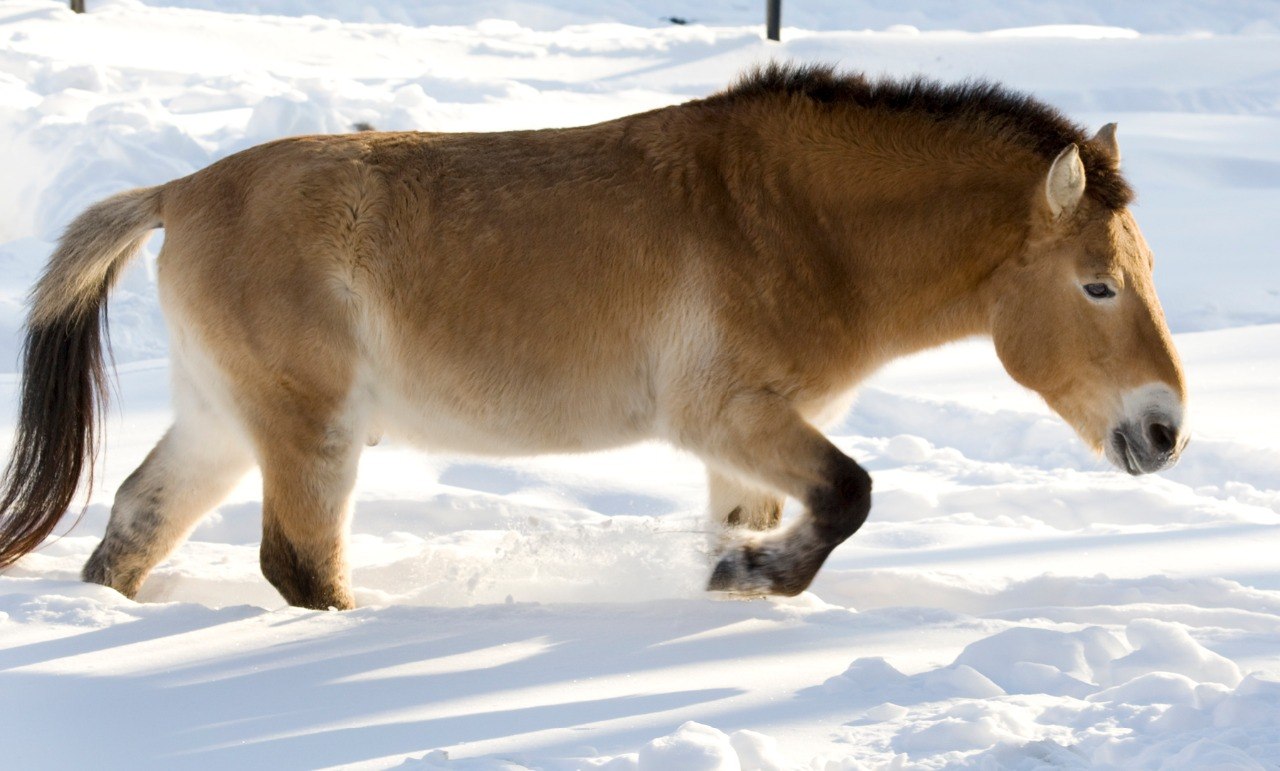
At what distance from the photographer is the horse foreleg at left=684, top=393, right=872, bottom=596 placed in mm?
3883

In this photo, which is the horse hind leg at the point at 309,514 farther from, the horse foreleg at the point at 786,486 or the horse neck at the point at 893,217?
the horse neck at the point at 893,217

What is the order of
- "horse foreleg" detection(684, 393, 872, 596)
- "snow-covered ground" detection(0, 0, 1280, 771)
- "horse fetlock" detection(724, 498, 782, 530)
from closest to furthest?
"snow-covered ground" detection(0, 0, 1280, 771) → "horse foreleg" detection(684, 393, 872, 596) → "horse fetlock" detection(724, 498, 782, 530)

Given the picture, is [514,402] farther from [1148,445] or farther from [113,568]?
[1148,445]

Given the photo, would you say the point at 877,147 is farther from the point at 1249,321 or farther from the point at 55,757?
the point at 1249,321

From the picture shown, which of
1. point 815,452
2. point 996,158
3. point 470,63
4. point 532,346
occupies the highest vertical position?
point 470,63

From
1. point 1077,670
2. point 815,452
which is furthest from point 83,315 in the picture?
point 1077,670

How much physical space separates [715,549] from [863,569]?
661 millimetres

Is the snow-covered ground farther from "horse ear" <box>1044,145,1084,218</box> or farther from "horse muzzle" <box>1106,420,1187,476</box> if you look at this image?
"horse ear" <box>1044,145,1084,218</box>

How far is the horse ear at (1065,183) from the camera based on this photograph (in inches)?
147

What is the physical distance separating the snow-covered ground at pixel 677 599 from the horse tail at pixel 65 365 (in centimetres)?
27

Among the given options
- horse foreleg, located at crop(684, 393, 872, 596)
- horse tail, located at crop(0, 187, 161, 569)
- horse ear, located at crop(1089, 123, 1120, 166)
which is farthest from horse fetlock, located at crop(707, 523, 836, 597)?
horse tail, located at crop(0, 187, 161, 569)

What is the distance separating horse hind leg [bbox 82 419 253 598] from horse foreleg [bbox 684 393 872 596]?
1.59 meters

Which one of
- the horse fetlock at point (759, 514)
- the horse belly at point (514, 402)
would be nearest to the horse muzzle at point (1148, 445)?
the horse fetlock at point (759, 514)

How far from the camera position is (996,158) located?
4.10 meters
